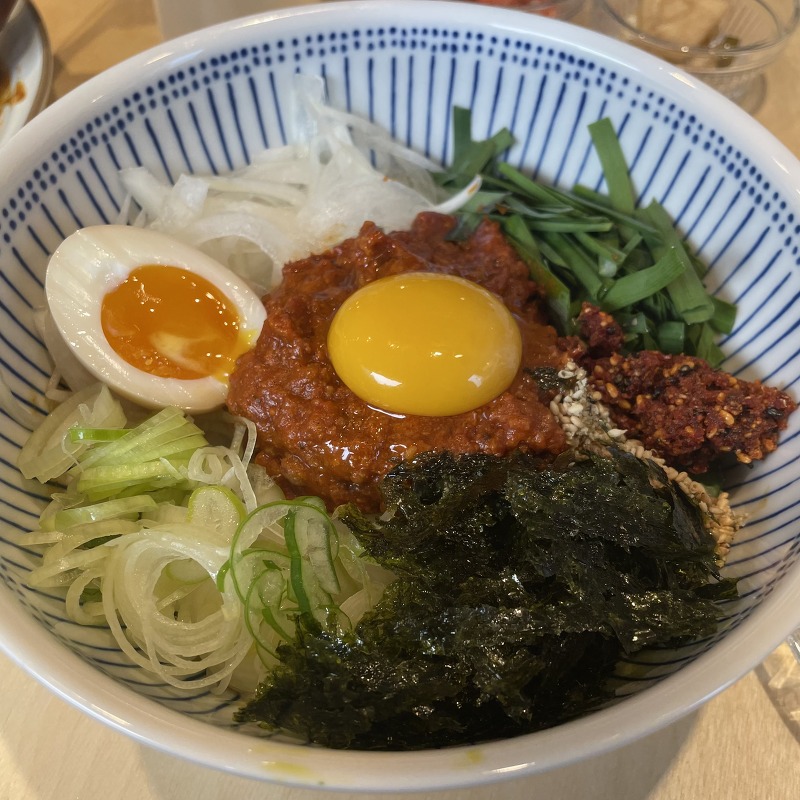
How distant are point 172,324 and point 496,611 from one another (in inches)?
47.3

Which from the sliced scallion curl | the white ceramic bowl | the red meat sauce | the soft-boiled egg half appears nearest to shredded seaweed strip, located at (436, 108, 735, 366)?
the white ceramic bowl

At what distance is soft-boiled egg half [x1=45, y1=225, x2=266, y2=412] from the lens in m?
1.86

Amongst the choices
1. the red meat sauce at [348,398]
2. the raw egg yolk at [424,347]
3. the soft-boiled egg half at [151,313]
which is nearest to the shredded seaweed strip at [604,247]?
the red meat sauce at [348,398]

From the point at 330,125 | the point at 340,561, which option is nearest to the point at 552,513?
the point at 340,561

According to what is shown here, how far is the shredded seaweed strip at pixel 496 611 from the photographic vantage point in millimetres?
1301

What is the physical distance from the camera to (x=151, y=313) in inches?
→ 76.5

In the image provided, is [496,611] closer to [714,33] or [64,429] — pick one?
[64,429]

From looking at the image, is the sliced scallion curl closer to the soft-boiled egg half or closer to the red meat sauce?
the soft-boiled egg half

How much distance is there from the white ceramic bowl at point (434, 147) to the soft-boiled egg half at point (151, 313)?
130 millimetres

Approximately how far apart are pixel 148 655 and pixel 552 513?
910 millimetres

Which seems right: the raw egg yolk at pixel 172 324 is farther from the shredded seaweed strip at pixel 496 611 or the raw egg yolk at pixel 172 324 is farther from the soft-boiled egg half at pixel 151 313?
the shredded seaweed strip at pixel 496 611

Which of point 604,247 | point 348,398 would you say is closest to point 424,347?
point 348,398

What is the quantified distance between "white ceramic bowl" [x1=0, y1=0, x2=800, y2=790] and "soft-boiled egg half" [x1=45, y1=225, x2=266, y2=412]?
5.1 inches

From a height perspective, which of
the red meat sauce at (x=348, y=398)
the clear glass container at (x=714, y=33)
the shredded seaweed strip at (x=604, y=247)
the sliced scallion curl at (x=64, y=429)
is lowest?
the sliced scallion curl at (x=64, y=429)
